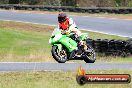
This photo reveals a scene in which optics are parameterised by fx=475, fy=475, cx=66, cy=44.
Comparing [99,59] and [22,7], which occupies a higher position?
[99,59]

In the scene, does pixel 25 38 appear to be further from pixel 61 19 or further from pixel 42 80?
pixel 61 19

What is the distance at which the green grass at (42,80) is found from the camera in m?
10.1

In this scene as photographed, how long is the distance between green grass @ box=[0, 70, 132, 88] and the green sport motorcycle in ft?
2.06

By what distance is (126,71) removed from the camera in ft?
41.7

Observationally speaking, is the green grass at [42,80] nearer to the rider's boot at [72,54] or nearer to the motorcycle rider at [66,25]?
the rider's boot at [72,54]

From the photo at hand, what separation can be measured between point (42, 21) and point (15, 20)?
2.10 meters

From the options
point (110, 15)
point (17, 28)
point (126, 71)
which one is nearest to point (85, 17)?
point (110, 15)

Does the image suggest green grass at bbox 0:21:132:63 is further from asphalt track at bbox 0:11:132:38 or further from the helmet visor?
the helmet visor

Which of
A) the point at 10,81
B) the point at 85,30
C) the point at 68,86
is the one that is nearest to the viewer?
the point at 68,86

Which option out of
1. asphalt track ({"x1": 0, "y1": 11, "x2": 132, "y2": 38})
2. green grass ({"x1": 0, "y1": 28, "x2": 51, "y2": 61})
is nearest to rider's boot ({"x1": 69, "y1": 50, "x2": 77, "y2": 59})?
green grass ({"x1": 0, "y1": 28, "x2": 51, "y2": 61})

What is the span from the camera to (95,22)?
116 ft

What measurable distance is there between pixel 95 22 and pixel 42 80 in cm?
2458

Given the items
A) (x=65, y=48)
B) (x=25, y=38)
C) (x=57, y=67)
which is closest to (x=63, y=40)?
(x=65, y=48)

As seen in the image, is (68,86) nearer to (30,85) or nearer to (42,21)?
(30,85)
